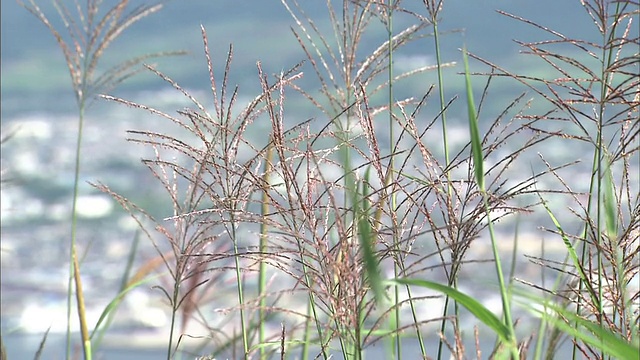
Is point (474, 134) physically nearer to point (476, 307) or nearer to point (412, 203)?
point (476, 307)

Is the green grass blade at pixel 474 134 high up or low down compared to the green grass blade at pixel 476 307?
up

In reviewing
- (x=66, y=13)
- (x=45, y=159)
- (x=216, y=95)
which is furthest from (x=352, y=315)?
(x=45, y=159)

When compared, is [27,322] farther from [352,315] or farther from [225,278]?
[352,315]

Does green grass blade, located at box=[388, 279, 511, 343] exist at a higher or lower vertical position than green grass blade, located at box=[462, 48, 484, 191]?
lower

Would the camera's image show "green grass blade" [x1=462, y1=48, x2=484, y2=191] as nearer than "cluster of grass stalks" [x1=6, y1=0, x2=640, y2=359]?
Yes

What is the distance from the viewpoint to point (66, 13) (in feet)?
6.20

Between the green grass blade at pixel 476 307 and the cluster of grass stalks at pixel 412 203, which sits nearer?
the green grass blade at pixel 476 307

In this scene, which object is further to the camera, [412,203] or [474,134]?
[412,203]

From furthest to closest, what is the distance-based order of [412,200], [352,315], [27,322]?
[27,322] < [412,200] < [352,315]

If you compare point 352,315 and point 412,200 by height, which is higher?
point 412,200

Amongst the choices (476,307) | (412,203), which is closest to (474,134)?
(476,307)

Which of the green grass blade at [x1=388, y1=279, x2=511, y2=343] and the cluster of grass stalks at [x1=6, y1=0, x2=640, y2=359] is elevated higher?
the cluster of grass stalks at [x1=6, y1=0, x2=640, y2=359]

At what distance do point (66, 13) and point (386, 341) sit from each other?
121 centimetres

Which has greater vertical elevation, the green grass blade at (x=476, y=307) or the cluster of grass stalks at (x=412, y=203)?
the cluster of grass stalks at (x=412, y=203)
